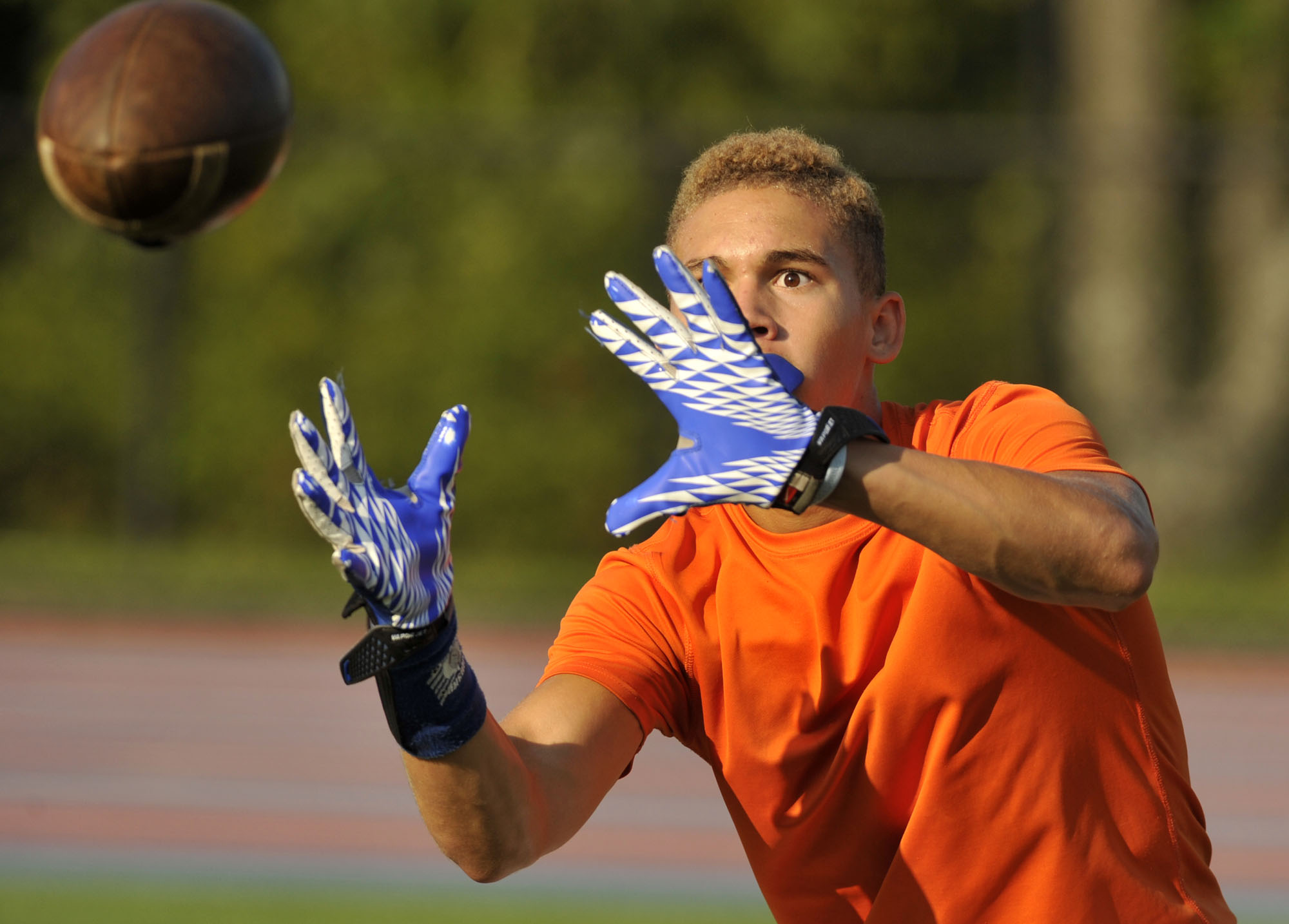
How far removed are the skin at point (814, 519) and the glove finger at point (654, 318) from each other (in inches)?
10.9

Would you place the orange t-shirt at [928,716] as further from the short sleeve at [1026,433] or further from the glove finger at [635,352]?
the glove finger at [635,352]

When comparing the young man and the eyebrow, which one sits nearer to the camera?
the young man

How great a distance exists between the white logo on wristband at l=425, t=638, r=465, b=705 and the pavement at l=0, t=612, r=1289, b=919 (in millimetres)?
4368

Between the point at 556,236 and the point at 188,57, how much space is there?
11528 mm

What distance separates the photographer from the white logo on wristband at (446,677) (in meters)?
2.32

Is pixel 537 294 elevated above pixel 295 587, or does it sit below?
above

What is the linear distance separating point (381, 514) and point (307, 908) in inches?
175

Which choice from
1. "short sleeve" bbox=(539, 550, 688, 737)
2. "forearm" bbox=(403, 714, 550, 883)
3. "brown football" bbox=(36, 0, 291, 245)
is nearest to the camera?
"forearm" bbox=(403, 714, 550, 883)

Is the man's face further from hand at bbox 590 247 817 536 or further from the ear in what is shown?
hand at bbox 590 247 817 536

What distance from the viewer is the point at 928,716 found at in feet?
Result: 8.29

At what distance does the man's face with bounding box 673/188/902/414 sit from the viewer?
8.50 feet

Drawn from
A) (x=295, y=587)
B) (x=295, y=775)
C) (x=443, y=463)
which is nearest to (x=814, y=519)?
(x=443, y=463)

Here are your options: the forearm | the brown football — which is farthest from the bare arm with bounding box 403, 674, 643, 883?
the brown football

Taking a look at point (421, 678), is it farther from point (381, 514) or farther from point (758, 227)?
point (758, 227)
